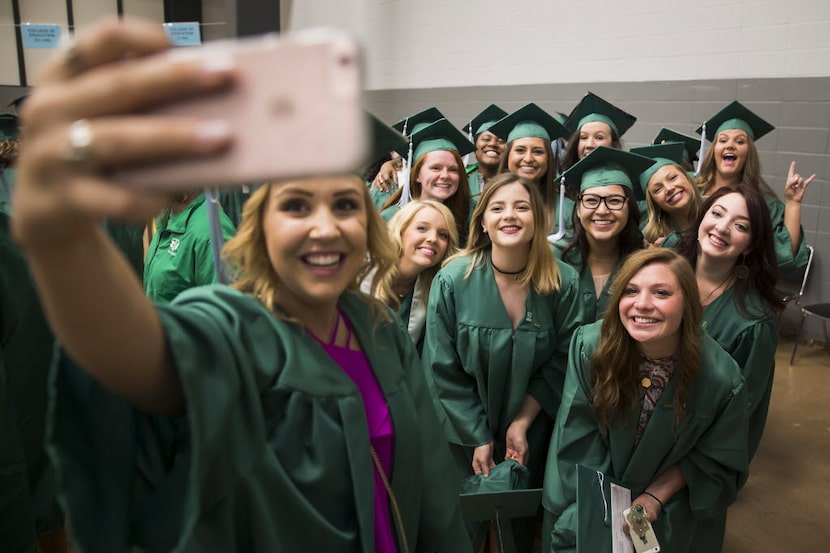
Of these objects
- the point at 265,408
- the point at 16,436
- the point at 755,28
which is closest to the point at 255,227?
the point at 265,408

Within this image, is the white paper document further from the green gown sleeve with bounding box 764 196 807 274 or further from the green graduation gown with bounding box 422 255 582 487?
the green gown sleeve with bounding box 764 196 807 274

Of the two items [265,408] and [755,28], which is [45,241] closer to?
[265,408]

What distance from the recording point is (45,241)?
604 mm

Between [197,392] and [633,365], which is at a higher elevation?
[197,392]

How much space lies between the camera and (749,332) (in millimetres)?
2863

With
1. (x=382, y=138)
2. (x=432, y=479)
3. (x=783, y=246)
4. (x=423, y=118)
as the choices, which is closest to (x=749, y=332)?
(x=783, y=246)

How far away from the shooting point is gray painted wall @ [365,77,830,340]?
17.6 ft

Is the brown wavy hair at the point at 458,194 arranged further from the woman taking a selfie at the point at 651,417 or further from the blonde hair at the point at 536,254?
the woman taking a selfie at the point at 651,417

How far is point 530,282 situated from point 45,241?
2.26 metres

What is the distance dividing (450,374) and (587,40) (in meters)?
5.03

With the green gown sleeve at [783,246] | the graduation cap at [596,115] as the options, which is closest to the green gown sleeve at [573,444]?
the green gown sleeve at [783,246]

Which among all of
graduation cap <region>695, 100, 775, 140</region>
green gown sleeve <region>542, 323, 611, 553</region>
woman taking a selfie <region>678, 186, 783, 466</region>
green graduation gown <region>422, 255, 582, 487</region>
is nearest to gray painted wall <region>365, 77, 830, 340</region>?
graduation cap <region>695, 100, 775, 140</region>

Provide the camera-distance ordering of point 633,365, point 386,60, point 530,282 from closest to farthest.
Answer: point 633,365, point 530,282, point 386,60

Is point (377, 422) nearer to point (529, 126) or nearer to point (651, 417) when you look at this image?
point (651, 417)
